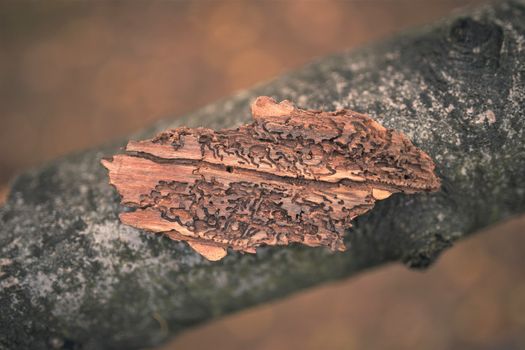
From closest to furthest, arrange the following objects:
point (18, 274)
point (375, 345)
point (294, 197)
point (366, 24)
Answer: point (294, 197) → point (18, 274) → point (375, 345) → point (366, 24)

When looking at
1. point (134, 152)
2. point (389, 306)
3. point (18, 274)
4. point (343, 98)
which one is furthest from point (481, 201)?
point (389, 306)

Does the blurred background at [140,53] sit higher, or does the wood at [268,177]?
the blurred background at [140,53]

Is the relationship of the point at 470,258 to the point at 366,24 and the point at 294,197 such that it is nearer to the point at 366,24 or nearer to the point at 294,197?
the point at 366,24

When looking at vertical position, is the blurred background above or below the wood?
above

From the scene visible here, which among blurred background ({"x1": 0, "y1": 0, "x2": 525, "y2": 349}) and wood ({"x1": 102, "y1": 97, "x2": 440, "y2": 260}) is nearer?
wood ({"x1": 102, "y1": 97, "x2": 440, "y2": 260})

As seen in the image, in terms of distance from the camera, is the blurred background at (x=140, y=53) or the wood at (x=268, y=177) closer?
the wood at (x=268, y=177)

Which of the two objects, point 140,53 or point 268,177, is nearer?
point 268,177

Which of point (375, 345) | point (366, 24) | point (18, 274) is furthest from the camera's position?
point (366, 24)

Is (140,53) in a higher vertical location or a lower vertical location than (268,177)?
higher
